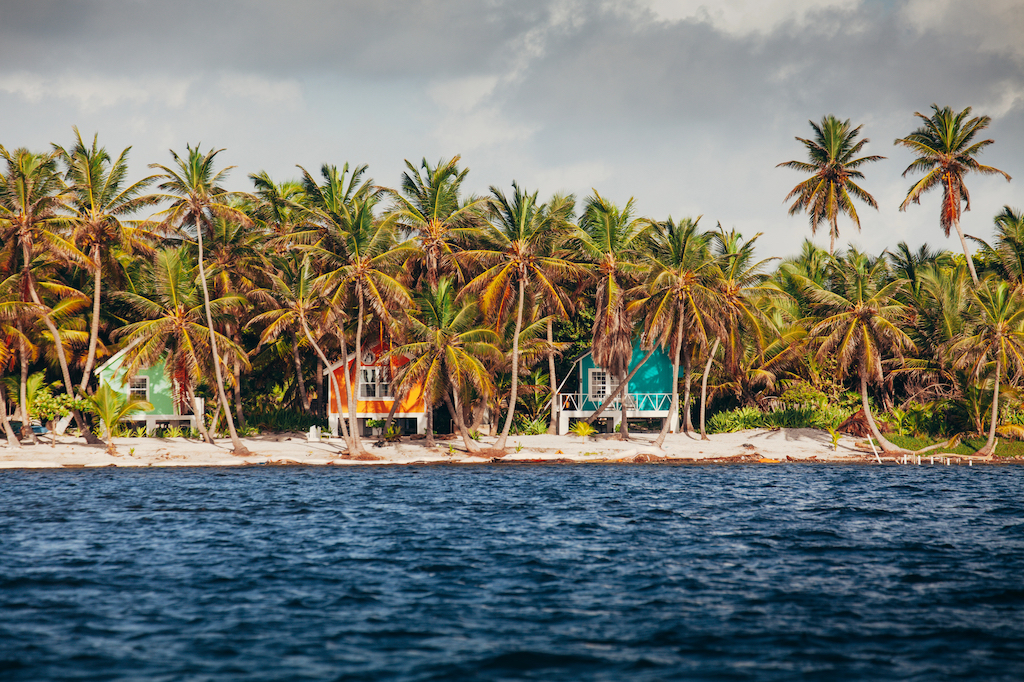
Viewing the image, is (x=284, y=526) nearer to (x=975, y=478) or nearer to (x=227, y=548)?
(x=227, y=548)

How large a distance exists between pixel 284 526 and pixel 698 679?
12.7 meters

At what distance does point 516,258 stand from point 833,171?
81.2 ft

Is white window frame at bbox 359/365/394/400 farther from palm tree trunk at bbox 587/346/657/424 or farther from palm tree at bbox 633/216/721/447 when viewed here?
palm tree at bbox 633/216/721/447

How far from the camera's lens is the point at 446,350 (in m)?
35.7

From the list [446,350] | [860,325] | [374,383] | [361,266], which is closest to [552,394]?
[374,383]

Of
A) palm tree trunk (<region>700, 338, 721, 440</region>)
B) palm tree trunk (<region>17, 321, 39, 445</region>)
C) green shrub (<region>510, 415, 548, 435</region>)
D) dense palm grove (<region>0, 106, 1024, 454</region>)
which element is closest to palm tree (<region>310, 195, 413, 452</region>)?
dense palm grove (<region>0, 106, 1024, 454</region>)

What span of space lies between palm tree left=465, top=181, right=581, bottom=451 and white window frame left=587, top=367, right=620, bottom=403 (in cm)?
651

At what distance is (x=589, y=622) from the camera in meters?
10.7

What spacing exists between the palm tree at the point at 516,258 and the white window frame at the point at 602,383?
6508 millimetres

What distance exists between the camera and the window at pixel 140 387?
144ft

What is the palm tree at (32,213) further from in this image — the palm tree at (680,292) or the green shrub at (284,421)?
the palm tree at (680,292)

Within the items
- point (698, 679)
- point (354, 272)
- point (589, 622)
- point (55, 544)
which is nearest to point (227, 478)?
point (354, 272)

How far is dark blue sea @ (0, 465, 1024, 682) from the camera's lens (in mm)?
9156

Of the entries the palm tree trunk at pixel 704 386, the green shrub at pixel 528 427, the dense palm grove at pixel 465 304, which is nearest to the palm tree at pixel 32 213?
the dense palm grove at pixel 465 304
